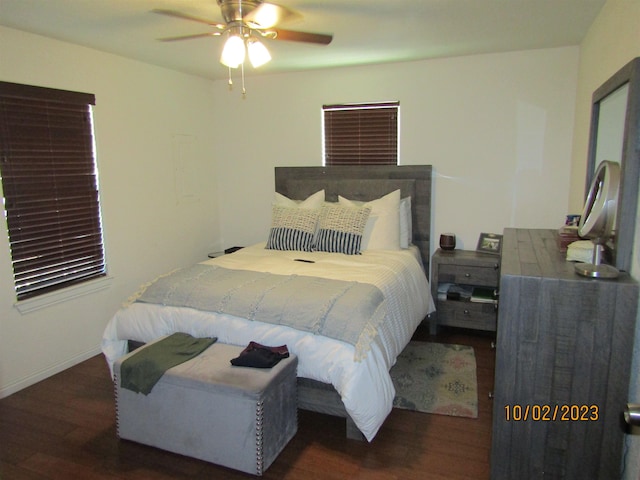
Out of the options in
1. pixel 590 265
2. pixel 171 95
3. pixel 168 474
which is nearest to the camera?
pixel 590 265

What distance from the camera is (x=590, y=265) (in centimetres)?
178

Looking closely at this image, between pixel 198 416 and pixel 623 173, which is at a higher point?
pixel 623 173

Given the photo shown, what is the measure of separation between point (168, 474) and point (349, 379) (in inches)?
39.3

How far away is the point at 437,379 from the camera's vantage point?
313 centimetres

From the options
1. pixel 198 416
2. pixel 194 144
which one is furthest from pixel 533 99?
pixel 198 416

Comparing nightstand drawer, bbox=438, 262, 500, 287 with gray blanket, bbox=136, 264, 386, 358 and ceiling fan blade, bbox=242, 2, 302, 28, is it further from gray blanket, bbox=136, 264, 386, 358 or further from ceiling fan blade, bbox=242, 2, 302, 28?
ceiling fan blade, bbox=242, 2, 302, 28

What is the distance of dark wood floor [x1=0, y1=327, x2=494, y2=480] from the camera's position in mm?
2256

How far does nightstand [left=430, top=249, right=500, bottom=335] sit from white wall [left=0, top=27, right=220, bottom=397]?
98.0 inches

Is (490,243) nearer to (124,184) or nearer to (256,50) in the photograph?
(256,50)

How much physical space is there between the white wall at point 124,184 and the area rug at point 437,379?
240 centimetres

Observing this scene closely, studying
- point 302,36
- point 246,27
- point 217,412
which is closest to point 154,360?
point 217,412

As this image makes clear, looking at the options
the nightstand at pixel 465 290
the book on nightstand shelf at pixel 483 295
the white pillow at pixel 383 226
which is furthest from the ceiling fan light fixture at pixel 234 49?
the book on nightstand shelf at pixel 483 295

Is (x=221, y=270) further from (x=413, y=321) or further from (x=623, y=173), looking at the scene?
(x=623, y=173)
